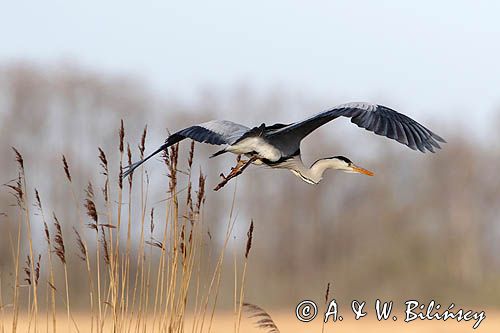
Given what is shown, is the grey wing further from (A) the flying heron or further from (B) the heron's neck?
(B) the heron's neck

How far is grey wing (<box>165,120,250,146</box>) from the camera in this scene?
12.2 ft

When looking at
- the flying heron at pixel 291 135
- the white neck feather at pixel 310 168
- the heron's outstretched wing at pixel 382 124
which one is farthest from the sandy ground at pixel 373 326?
the heron's outstretched wing at pixel 382 124

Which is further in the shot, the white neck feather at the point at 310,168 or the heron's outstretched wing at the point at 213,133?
the white neck feather at the point at 310,168

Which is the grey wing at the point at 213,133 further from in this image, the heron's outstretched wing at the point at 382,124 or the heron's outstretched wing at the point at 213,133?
the heron's outstretched wing at the point at 382,124

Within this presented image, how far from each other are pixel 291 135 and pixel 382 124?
47 cm

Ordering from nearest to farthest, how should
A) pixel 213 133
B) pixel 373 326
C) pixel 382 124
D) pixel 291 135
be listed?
pixel 382 124
pixel 213 133
pixel 291 135
pixel 373 326

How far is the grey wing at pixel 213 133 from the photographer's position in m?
3.72

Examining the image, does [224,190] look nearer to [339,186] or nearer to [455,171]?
[339,186]

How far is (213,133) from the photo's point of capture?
383 cm

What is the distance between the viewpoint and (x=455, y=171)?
14.8m

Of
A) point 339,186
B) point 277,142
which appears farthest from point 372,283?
point 277,142

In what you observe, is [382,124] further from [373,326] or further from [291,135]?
[373,326]

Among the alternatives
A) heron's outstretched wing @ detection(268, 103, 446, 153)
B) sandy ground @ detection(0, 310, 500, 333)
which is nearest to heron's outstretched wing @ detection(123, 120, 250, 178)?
heron's outstretched wing @ detection(268, 103, 446, 153)

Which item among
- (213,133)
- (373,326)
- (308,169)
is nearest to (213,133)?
(213,133)
